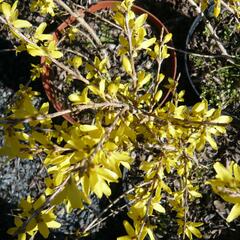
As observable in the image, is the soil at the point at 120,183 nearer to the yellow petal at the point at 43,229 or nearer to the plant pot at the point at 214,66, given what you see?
the plant pot at the point at 214,66

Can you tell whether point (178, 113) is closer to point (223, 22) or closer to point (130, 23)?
point (130, 23)

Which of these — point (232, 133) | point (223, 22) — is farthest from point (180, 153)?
point (223, 22)

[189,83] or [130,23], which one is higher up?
[130,23]

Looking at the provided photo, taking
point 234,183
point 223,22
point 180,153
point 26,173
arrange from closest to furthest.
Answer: point 234,183, point 180,153, point 223,22, point 26,173

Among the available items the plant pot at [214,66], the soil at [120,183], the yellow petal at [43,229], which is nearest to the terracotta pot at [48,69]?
the plant pot at [214,66]

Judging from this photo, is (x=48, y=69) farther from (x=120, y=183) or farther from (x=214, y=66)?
(x=214, y=66)

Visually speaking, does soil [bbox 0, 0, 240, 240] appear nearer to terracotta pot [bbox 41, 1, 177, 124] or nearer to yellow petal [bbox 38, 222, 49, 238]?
terracotta pot [bbox 41, 1, 177, 124]
